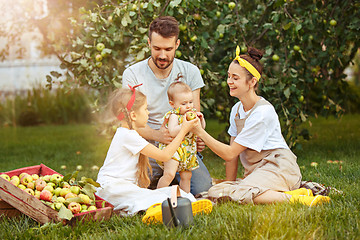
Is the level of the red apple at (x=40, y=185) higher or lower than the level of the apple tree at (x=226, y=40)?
lower

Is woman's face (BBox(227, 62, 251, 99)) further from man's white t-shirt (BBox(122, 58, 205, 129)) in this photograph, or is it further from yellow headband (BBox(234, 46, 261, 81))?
man's white t-shirt (BBox(122, 58, 205, 129))

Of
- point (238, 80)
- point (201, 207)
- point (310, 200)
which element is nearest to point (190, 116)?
point (238, 80)

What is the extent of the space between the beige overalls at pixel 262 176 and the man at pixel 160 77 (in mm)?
397

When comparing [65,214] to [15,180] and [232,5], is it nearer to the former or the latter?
[15,180]

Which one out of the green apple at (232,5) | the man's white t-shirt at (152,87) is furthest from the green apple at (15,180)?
the green apple at (232,5)

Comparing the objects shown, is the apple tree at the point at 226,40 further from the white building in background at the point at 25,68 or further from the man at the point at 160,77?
the white building in background at the point at 25,68

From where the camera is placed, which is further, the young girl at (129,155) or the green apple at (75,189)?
the young girl at (129,155)

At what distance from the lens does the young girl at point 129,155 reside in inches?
103

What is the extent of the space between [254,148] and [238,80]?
483 millimetres

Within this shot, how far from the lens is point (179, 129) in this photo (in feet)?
9.43

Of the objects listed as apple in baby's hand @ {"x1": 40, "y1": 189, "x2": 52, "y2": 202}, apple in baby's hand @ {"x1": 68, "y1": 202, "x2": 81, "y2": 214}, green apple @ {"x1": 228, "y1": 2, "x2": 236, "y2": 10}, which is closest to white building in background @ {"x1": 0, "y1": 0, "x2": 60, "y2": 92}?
green apple @ {"x1": 228, "y1": 2, "x2": 236, "y2": 10}

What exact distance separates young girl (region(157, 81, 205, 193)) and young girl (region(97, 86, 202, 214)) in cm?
18

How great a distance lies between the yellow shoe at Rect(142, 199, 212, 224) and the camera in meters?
2.21

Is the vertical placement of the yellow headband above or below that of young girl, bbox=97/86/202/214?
above
